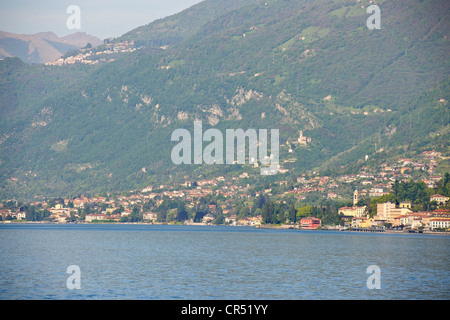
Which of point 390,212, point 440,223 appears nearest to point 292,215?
point 390,212

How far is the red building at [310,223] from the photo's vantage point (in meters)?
191

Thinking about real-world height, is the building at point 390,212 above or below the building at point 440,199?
below

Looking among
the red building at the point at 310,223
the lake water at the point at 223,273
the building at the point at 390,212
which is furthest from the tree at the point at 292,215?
the lake water at the point at 223,273

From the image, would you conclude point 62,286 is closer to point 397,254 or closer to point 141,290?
point 141,290

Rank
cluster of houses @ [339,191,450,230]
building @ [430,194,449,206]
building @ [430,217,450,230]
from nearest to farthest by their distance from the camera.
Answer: building @ [430,217,450,230] < cluster of houses @ [339,191,450,230] < building @ [430,194,449,206]

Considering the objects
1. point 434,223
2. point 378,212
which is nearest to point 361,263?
point 434,223

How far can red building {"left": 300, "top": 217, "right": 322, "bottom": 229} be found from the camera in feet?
628

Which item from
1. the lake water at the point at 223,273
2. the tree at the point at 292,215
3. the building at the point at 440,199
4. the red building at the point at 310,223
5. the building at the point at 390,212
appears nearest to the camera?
the lake water at the point at 223,273

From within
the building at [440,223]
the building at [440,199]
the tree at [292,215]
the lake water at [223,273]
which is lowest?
the lake water at [223,273]

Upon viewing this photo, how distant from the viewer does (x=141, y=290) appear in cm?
5919

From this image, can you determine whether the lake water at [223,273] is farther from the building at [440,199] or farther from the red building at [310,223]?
the red building at [310,223]

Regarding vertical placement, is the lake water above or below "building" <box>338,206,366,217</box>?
below

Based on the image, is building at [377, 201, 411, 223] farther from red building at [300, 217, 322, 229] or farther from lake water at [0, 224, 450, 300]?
lake water at [0, 224, 450, 300]

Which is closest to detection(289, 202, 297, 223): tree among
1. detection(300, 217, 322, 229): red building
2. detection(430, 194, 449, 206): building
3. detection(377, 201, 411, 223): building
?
detection(300, 217, 322, 229): red building
